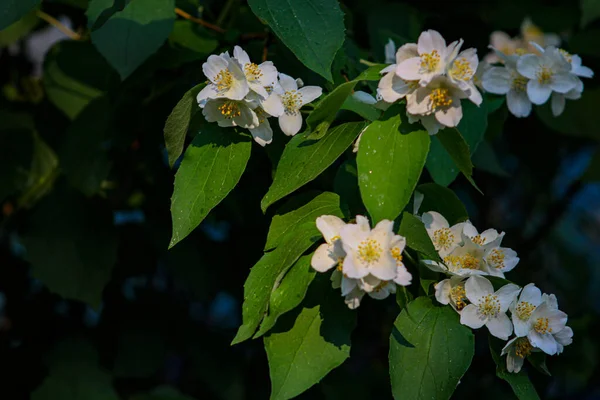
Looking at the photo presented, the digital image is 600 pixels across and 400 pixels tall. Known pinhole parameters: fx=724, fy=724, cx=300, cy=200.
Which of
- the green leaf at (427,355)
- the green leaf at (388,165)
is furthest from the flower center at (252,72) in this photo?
the green leaf at (427,355)

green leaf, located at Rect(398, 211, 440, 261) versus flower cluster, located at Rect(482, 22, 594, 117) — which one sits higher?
green leaf, located at Rect(398, 211, 440, 261)

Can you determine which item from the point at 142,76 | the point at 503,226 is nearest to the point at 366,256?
the point at 142,76

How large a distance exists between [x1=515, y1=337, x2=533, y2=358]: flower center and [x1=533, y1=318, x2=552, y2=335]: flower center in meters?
0.02

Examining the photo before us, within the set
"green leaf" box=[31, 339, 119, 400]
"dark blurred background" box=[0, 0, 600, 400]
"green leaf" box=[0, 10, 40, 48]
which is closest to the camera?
"dark blurred background" box=[0, 0, 600, 400]

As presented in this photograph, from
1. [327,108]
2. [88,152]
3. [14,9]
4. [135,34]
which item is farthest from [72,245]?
[327,108]

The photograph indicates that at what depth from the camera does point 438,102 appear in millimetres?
1041

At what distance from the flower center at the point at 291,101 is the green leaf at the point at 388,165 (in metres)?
0.18

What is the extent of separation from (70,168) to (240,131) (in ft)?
2.60

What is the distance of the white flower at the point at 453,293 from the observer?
43.6 inches

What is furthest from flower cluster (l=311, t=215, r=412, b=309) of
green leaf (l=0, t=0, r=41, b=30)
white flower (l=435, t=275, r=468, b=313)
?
green leaf (l=0, t=0, r=41, b=30)

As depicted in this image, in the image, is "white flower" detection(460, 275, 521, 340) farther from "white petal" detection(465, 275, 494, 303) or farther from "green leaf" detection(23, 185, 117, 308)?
"green leaf" detection(23, 185, 117, 308)

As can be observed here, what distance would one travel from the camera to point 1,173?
1.93 metres

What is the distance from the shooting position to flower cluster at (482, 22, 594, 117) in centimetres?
145

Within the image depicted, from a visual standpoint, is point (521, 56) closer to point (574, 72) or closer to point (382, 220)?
point (574, 72)
